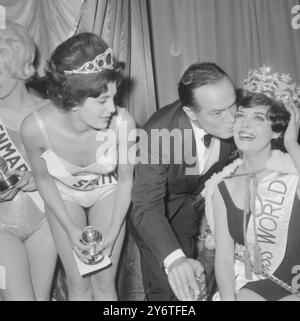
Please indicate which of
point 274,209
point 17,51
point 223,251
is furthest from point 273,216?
point 17,51

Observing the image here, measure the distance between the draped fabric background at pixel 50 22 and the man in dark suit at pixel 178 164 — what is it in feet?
1.19

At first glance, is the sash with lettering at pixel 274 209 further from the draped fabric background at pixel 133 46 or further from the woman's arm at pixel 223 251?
the draped fabric background at pixel 133 46

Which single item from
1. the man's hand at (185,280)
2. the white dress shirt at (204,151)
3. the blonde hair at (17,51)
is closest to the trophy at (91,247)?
the man's hand at (185,280)

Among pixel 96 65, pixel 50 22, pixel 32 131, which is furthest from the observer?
pixel 50 22

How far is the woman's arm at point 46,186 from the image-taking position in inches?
44.7

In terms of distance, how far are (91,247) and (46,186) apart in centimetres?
21

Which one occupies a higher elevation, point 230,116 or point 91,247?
point 230,116

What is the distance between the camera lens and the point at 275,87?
1.05 m

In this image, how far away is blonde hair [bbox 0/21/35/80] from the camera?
44.6 inches

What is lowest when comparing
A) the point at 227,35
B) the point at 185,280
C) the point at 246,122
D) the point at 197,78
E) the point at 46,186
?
the point at 185,280

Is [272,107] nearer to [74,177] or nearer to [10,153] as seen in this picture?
[74,177]

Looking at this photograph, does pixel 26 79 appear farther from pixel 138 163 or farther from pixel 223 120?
pixel 223 120

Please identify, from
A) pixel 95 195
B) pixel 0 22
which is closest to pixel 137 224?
pixel 95 195

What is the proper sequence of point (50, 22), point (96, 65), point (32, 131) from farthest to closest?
1. point (50, 22)
2. point (32, 131)
3. point (96, 65)
